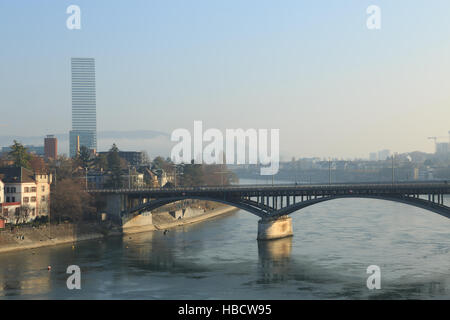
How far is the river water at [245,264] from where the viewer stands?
2046 inches

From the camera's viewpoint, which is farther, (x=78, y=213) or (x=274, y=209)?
(x=78, y=213)

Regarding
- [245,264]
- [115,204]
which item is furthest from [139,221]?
[245,264]

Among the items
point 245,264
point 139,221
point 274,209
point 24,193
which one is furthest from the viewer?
point 139,221

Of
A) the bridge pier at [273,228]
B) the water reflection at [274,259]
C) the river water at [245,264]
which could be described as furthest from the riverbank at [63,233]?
the water reflection at [274,259]

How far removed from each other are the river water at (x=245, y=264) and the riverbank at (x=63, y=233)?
7.50 feet

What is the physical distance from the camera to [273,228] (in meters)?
83.3

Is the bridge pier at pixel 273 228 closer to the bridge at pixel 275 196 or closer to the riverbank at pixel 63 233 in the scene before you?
the bridge at pixel 275 196

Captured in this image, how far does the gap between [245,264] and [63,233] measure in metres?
29.8

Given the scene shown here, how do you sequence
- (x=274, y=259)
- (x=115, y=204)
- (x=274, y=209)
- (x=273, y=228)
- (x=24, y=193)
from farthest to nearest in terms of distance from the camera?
1. (x=115, y=204)
2. (x=274, y=209)
3. (x=24, y=193)
4. (x=273, y=228)
5. (x=274, y=259)

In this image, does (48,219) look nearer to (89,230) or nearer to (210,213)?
(89,230)

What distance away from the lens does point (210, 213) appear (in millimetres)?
119438

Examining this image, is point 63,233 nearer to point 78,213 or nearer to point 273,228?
point 78,213
